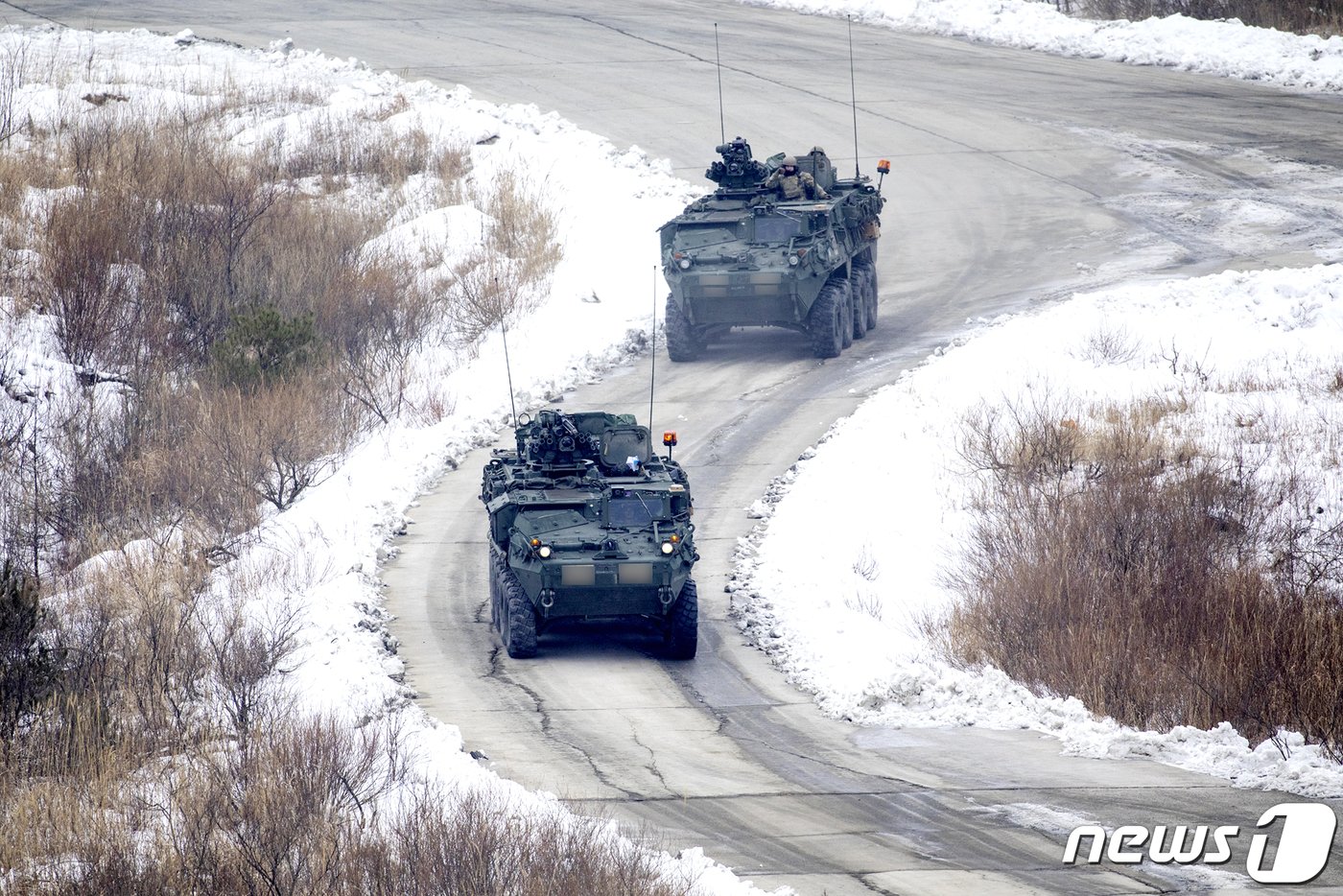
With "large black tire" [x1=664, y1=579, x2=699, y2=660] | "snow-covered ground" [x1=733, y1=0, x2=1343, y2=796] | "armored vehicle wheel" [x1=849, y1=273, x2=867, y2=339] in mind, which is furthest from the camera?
"armored vehicle wheel" [x1=849, y1=273, x2=867, y2=339]

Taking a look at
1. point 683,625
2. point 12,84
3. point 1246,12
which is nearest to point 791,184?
point 683,625

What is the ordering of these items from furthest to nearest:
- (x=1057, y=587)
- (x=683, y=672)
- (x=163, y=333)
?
(x=163, y=333) → (x=1057, y=587) → (x=683, y=672)

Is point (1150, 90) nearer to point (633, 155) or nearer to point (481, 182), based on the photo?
point (633, 155)

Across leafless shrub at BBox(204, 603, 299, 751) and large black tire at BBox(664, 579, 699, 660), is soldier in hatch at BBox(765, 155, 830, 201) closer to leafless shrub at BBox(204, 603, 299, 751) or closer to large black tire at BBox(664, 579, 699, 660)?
large black tire at BBox(664, 579, 699, 660)

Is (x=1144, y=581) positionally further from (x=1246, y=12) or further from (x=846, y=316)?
(x=1246, y=12)

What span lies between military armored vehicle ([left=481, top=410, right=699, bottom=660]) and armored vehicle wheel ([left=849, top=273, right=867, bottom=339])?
937cm

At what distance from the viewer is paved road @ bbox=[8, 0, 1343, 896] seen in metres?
11.3

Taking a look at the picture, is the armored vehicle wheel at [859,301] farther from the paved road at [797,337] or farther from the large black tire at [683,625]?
the large black tire at [683,625]

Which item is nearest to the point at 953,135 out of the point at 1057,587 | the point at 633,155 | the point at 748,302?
the point at 633,155

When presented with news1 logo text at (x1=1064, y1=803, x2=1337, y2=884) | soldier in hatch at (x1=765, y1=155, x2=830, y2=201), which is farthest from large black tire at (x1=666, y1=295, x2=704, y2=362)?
news1 logo text at (x1=1064, y1=803, x2=1337, y2=884)

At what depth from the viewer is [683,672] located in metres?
14.8

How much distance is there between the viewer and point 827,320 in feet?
78.6

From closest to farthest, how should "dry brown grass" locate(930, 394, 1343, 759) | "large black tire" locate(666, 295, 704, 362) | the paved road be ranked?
the paved road, "dry brown grass" locate(930, 394, 1343, 759), "large black tire" locate(666, 295, 704, 362)

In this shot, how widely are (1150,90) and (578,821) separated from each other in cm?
3107
